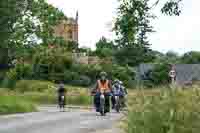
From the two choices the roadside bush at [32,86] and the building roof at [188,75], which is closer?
the building roof at [188,75]

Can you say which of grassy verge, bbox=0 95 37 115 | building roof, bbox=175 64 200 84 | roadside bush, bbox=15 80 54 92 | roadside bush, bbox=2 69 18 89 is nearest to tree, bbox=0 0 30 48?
grassy verge, bbox=0 95 37 115

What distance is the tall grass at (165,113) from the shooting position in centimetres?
978

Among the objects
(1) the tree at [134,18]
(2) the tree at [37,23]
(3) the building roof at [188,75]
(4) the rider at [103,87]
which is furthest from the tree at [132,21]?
(2) the tree at [37,23]

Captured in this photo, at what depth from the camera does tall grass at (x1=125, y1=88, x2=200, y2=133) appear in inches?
385

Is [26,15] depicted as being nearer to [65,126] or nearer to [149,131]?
[65,126]

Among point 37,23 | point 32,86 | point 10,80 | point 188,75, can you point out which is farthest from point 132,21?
point 10,80

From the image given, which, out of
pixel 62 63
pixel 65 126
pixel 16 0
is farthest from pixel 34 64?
pixel 65 126

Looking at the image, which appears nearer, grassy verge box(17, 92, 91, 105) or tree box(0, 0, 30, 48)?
tree box(0, 0, 30, 48)

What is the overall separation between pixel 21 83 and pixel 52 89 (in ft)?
19.1

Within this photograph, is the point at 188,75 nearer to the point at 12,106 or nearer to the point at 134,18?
the point at 12,106

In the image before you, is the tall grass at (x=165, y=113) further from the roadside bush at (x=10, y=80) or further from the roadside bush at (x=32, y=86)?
the roadside bush at (x=10, y=80)

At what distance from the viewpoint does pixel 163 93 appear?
1068cm

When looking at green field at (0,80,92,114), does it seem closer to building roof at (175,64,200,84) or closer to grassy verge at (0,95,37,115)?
grassy verge at (0,95,37,115)

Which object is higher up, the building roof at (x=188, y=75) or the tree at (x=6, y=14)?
the tree at (x=6, y=14)
